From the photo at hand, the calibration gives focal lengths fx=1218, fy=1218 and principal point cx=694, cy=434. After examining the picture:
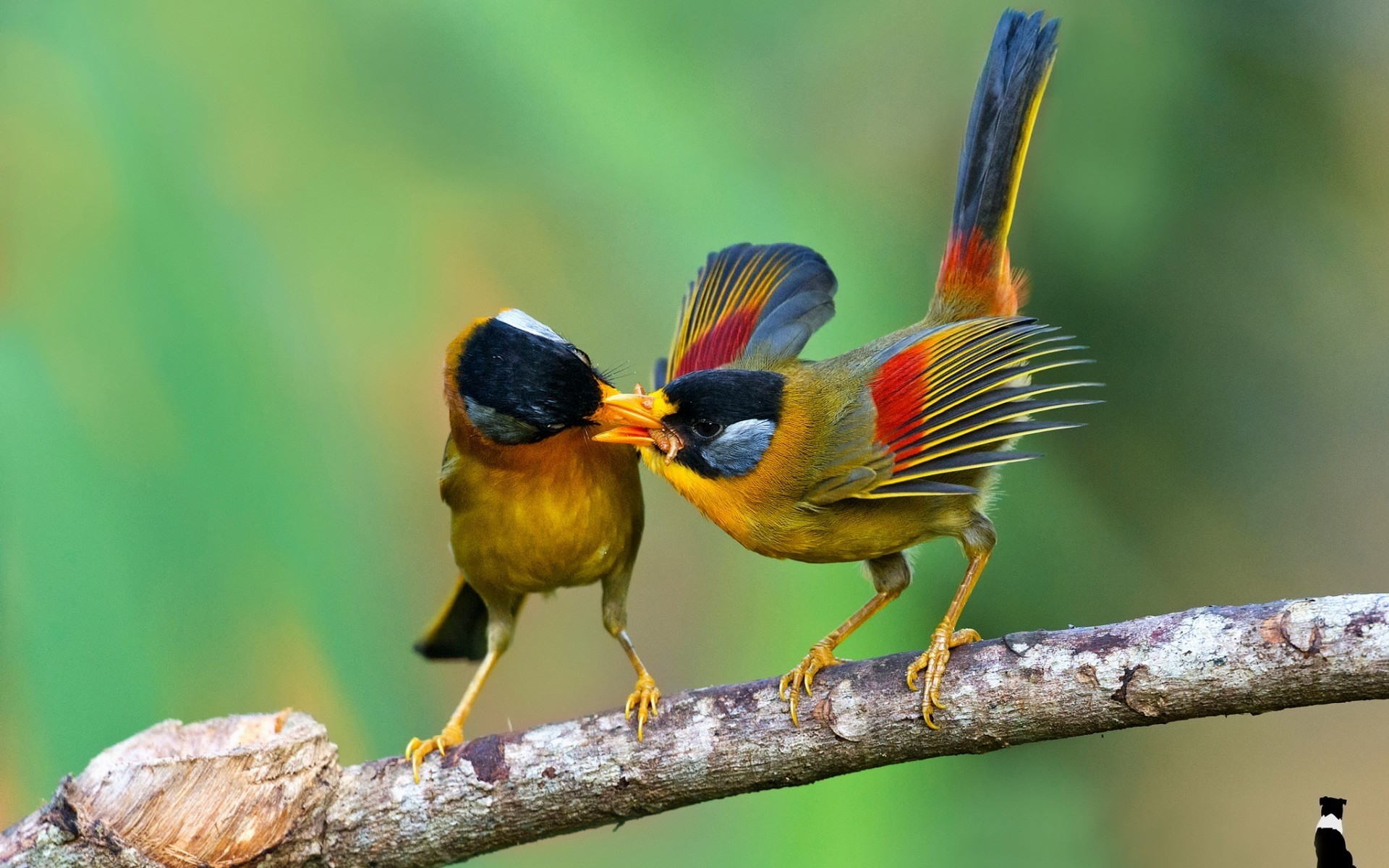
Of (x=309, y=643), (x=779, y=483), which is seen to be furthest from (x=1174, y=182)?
(x=309, y=643)

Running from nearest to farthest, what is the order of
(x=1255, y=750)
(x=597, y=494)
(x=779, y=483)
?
(x=779, y=483), (x=597, y=494), (x=1255, y=750)

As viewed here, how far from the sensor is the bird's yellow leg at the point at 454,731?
2.38 meters

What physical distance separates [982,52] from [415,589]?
2.33 m

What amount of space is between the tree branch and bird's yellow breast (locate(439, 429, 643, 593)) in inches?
16.9

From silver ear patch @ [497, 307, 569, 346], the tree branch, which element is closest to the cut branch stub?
the tree branch

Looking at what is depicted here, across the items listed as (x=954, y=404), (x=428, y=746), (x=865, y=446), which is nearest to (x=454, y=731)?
(x=428, y=746)

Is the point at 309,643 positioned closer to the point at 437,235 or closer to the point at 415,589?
the point at 415,589

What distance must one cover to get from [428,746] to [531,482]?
568 mm

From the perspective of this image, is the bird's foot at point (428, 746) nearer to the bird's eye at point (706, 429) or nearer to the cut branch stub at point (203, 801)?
the cut branch stub at point (203, 801)

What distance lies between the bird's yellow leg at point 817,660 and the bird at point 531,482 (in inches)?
10.6

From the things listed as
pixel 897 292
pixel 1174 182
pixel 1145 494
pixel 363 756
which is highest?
pixel 1174 182

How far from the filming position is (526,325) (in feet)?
8.23

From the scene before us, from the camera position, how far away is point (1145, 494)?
11.9 feet

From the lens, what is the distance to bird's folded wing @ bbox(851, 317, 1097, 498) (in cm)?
212
